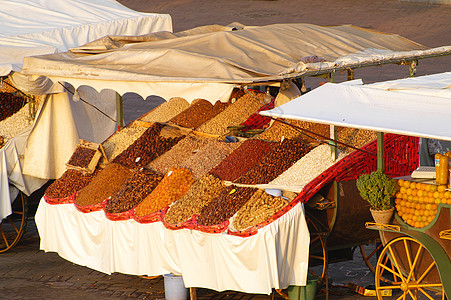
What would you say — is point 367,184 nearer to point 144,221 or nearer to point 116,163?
point 144,221

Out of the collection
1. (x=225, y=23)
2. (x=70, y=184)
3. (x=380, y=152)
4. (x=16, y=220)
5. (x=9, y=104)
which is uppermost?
(x=225, y=23)

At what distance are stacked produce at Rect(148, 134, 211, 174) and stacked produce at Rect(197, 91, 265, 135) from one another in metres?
0.15

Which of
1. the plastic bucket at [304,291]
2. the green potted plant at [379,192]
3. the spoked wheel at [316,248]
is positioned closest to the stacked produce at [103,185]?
the spoked wheel at [316,248]

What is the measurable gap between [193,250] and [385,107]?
6.67ft

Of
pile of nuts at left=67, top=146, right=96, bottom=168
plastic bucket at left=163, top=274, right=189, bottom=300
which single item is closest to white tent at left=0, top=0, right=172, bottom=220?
pile of nuts at left=67, top=146, right=96, bottom=168

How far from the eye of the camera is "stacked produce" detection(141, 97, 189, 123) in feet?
27.5

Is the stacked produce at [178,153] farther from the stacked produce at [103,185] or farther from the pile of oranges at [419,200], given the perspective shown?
the pile of oranges at [419,200]

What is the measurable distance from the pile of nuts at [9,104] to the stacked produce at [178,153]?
2483 millimetres

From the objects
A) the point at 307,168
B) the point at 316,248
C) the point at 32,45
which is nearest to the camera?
the point at 316,248

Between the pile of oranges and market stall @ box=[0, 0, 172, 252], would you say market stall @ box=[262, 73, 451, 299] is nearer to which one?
the pile of oranges

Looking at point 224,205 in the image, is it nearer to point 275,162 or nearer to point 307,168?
point 275,162

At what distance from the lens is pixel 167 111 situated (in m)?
8.47

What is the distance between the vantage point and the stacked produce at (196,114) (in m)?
8.08

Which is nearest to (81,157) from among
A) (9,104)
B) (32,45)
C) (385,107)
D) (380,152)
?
(9,104)
